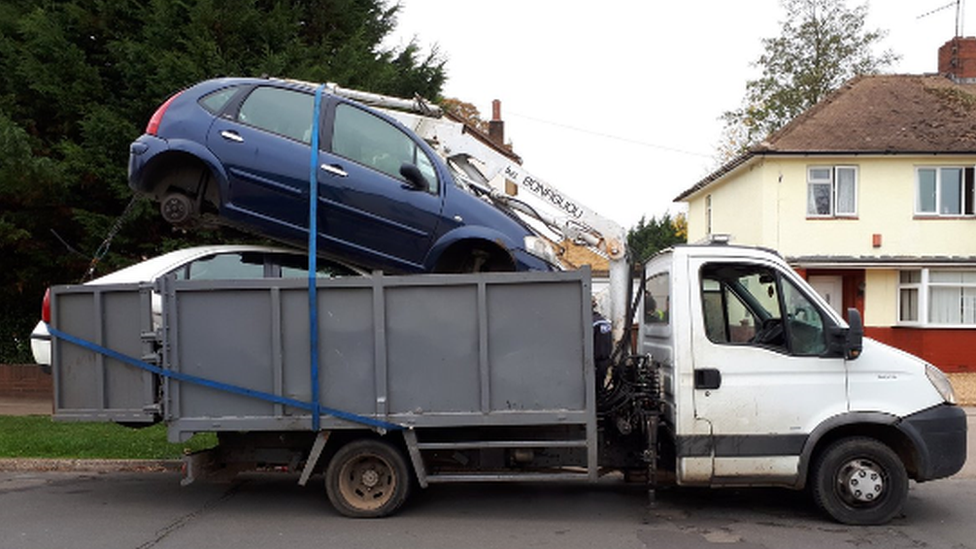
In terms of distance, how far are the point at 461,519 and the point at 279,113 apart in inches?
142

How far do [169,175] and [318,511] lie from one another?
9.96 feet

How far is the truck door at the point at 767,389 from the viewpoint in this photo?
5957mm

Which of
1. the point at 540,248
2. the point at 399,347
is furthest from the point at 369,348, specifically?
the point at 540,248

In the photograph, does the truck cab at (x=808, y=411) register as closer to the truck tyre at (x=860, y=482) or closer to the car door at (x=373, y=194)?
the truck tyre at (x=860, y=482)

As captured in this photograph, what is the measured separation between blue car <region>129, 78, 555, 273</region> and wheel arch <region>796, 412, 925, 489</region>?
2498 millimetres

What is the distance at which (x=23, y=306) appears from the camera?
42.0 ft

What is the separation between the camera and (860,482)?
6.00 metres

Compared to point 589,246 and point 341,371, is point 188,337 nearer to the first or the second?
point 341,371

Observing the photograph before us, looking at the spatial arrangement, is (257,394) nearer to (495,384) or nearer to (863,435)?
(495,384)

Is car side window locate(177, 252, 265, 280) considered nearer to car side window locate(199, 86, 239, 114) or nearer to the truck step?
car side window locate(199, 86, 239, 114)

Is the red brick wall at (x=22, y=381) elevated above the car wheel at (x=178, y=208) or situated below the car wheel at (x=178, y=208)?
below

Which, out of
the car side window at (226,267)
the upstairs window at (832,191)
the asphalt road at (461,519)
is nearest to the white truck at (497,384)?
the asphalt road at (461,519)

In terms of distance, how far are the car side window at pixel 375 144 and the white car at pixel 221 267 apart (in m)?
0.91

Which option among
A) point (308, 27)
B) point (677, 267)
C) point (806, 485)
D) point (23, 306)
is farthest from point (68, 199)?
point (806, 485)
